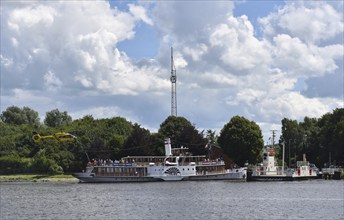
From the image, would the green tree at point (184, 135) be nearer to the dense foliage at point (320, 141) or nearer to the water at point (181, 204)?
the dense foliage at point (320, 141)

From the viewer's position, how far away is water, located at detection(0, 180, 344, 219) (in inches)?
2741

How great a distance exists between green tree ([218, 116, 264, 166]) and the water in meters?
50.9

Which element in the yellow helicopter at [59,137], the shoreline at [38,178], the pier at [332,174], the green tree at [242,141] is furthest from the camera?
the yellow helicopter at [59,137]

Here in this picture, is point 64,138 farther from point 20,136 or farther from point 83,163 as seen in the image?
point 20,136

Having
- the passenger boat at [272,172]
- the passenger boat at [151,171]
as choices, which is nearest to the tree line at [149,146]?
the passenger boat at [151,171]

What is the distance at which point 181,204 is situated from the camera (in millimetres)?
81312

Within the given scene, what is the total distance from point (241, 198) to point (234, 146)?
69.6 metres

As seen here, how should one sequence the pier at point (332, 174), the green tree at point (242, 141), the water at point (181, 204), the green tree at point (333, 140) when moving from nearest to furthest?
the water at point (181, 204), the pier at point (332, 174), the green tree at point (242, 141), the green tree at point (333, 140)

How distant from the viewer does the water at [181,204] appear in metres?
69.6

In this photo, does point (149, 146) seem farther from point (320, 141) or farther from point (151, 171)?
point (320, 141)

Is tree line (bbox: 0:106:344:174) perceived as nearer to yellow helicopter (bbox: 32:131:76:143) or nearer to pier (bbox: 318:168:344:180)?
yellow helicopter (bbox: 32:131:76:143)

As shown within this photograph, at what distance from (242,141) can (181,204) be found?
7805 cm

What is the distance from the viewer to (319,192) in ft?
329

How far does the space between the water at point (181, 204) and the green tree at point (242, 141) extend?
50916mm
